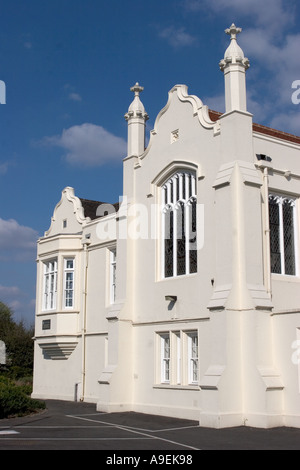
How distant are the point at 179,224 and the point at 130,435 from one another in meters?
7.44

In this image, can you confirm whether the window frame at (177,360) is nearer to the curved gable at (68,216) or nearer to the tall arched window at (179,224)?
the tall arched window at (179,224)

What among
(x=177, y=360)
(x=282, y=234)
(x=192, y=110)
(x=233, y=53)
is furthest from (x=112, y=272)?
(x=233, y=53)

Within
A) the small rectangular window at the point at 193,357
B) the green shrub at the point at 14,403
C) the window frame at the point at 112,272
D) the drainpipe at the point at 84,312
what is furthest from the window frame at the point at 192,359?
the drainpipe at the point at 84,312

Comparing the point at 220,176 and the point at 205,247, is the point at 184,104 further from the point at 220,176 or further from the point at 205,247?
the point at 205,247

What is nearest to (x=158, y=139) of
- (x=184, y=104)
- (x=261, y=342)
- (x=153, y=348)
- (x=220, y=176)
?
(x=184, y=104)

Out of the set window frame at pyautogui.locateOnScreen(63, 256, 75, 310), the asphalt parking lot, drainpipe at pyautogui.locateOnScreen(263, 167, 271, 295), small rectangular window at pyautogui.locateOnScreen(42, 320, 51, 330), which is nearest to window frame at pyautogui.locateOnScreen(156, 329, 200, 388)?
the asphalt parking lot

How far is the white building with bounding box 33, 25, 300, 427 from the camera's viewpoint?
15.0 metres

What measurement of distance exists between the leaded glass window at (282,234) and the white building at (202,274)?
0.03m

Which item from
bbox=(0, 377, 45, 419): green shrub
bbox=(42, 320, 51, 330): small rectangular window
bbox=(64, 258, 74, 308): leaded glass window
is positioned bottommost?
bbox=(0, 377, 45, 419): green shrub

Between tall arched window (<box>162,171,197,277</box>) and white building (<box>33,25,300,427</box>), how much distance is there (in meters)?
0.04

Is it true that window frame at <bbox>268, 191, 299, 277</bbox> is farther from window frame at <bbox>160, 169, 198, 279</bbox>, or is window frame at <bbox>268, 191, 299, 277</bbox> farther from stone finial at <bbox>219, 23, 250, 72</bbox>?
stone finial at <bbox>219, 23, 250, 72</bbox>

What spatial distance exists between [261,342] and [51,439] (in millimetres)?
A: 5873

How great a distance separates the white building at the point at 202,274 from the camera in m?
15.0

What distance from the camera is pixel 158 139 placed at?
804 inches
